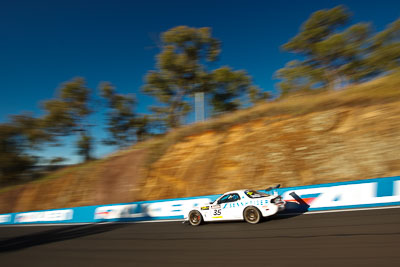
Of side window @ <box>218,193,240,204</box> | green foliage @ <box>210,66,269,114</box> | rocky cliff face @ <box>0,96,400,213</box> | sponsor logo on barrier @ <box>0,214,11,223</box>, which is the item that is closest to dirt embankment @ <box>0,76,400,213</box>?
rocky cliff face @ <box>0,96,400,213</box>

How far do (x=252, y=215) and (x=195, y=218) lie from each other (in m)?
2.48

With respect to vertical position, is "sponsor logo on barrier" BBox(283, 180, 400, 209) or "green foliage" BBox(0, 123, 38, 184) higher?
"green foliage" BBox(0, 123, 38, 184)

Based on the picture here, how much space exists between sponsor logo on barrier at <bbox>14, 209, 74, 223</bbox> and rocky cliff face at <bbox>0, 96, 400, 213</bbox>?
8.49 feet

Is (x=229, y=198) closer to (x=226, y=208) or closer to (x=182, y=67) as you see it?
(x=226, y=208)

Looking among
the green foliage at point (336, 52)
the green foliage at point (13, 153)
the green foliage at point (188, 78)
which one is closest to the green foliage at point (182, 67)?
the green foliage at point (188, 78)

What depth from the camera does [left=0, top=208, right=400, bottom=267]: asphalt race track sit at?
181 inches

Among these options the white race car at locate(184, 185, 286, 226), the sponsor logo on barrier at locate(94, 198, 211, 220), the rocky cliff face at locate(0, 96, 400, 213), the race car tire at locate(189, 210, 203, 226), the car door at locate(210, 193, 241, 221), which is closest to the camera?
the white race car at locate(184, 185, 286, 226)

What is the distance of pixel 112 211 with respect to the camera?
1418 centimetres

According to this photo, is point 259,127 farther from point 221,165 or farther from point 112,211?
point 112,211

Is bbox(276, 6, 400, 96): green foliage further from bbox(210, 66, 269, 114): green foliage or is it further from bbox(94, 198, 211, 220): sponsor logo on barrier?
bbox(94, 198, 211, 220): sponsor logo on barrier

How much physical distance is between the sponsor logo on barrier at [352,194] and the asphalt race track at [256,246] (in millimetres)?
883

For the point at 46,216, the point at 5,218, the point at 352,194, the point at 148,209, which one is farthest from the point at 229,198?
the point at 5,218

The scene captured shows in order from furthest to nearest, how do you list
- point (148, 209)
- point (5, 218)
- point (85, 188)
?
point (85, 188), point (5, 218), point (148, 209)

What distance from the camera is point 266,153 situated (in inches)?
535
